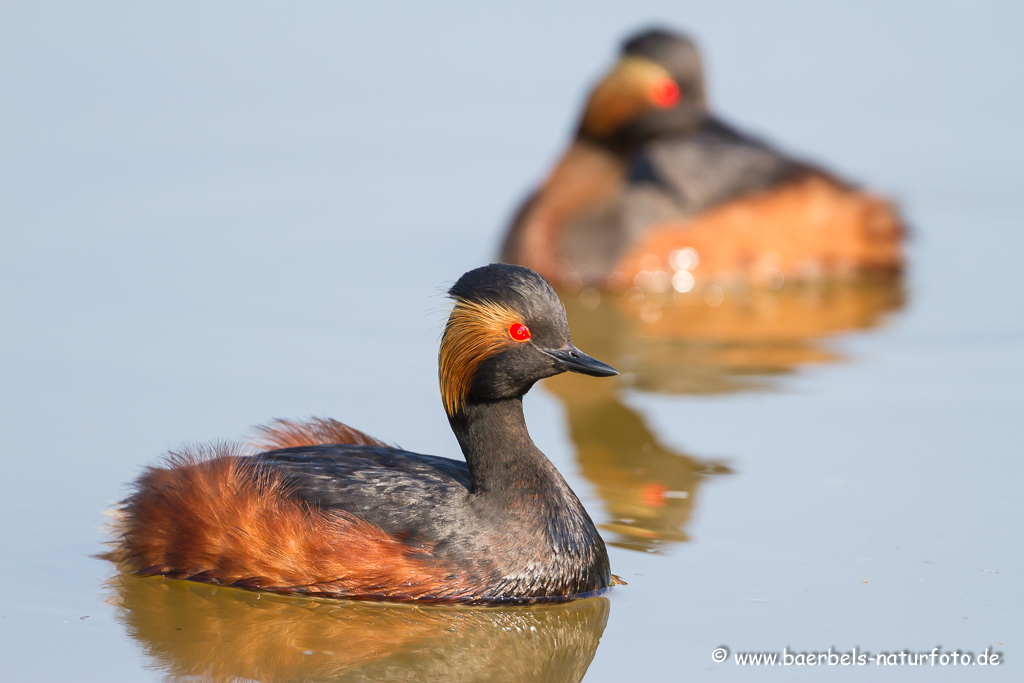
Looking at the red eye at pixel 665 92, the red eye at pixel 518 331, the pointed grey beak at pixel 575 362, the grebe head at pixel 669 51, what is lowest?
the pointed grey beak at pixel 575 362

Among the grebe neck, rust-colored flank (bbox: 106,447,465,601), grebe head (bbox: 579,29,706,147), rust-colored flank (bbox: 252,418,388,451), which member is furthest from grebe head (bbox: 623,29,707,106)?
rust-colored flank (bbox: 106,447,465,601)

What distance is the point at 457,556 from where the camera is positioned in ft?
22.6

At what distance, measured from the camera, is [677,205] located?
1346 centimetres

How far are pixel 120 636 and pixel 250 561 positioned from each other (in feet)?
2.16

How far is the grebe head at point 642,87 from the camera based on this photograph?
44.4 ft

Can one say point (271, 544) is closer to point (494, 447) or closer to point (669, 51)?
point (494, 447)

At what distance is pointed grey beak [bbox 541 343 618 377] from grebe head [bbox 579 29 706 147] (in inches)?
271

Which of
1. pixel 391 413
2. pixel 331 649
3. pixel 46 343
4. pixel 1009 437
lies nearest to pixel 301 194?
pixel 46 343

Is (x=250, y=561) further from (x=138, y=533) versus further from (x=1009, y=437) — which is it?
(x=1009, y=437)

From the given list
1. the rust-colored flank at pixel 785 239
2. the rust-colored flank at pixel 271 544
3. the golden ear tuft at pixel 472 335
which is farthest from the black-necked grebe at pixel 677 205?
the rust-colored flank at pixel 271 544

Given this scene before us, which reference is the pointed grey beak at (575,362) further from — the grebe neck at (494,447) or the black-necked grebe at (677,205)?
the black-necked grebe at (677,205)

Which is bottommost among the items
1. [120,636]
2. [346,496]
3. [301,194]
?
[120,636]

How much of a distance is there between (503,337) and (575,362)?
0.37 metres

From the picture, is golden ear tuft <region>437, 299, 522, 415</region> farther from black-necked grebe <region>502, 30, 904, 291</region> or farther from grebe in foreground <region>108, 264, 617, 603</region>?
black-necked grebe <region>502, 30, 904, 291</region>
